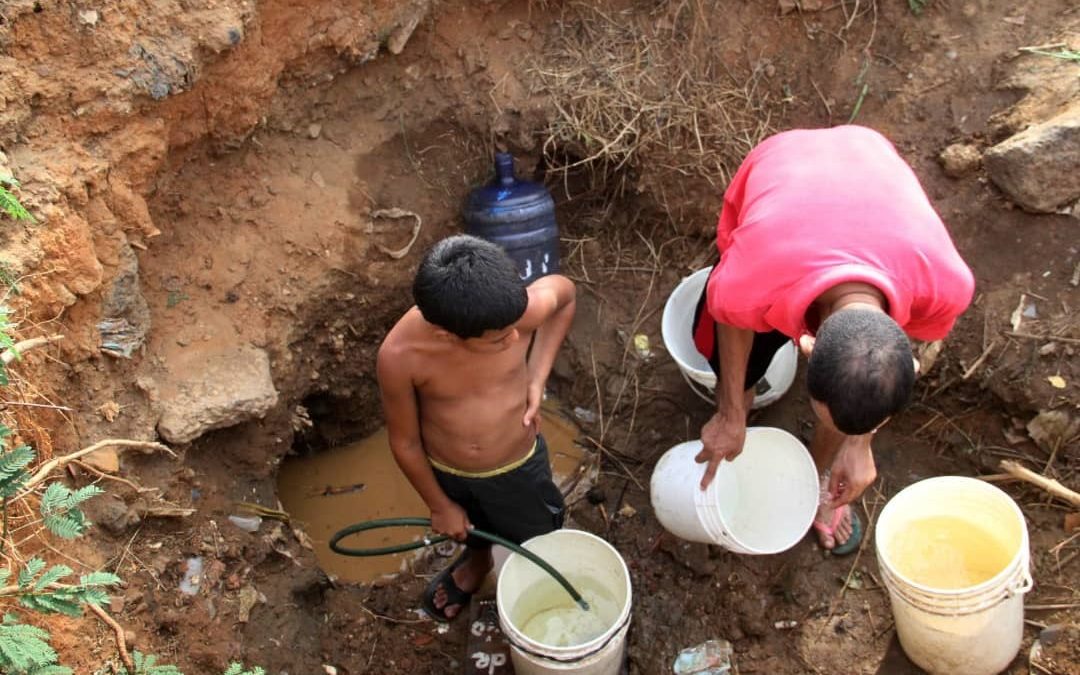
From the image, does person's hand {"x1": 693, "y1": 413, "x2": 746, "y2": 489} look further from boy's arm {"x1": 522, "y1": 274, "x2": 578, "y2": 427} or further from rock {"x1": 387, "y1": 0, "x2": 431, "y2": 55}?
rock {"x1": 387, "y1": 0, "x2": 431, "y2": 55}

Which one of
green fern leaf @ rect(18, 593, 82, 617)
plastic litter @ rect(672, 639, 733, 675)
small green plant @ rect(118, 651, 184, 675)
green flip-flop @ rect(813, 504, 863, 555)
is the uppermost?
green fern leaf @ rect(18, 593, 82, 617)

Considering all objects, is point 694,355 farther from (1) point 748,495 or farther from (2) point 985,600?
(2) point 985,600

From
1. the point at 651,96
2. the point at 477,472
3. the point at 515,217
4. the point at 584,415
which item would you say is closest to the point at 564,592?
the point at 477,472

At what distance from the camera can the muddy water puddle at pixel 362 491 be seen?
3723 millimetres

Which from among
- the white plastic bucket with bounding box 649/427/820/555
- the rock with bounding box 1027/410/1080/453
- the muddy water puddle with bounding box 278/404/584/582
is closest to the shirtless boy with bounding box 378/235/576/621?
the white plastic bucket with bounding box 649/427/820/555

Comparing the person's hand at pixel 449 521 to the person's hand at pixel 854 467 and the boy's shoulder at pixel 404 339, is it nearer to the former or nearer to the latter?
the boy's shoulder at pixel 404 339

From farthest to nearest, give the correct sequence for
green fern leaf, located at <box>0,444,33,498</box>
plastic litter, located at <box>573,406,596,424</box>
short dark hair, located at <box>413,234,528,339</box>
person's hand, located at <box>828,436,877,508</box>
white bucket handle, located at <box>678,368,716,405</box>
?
plastic litter, located at <box>573,406,596,424</box>, white bucket handle, located at <box>678,368,716,405</box>, person's hand, located at <box>828,436,877,508</box>, short dark hair, located at <box>413,234,528,339</box>, green fern leaf, located at <box>0,444,33,498</box>

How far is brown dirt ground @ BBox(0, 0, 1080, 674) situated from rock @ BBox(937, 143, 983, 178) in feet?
0.13

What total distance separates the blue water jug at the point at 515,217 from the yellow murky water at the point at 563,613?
130cm

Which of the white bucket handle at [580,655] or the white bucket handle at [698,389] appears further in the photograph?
the white bucket handle at [698,389]

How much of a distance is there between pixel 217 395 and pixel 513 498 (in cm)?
107

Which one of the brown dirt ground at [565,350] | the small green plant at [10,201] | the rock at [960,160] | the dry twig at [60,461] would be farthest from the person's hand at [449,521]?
the rock at [960,160]

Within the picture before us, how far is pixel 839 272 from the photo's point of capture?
2.17 m

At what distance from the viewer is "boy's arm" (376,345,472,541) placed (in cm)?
258
